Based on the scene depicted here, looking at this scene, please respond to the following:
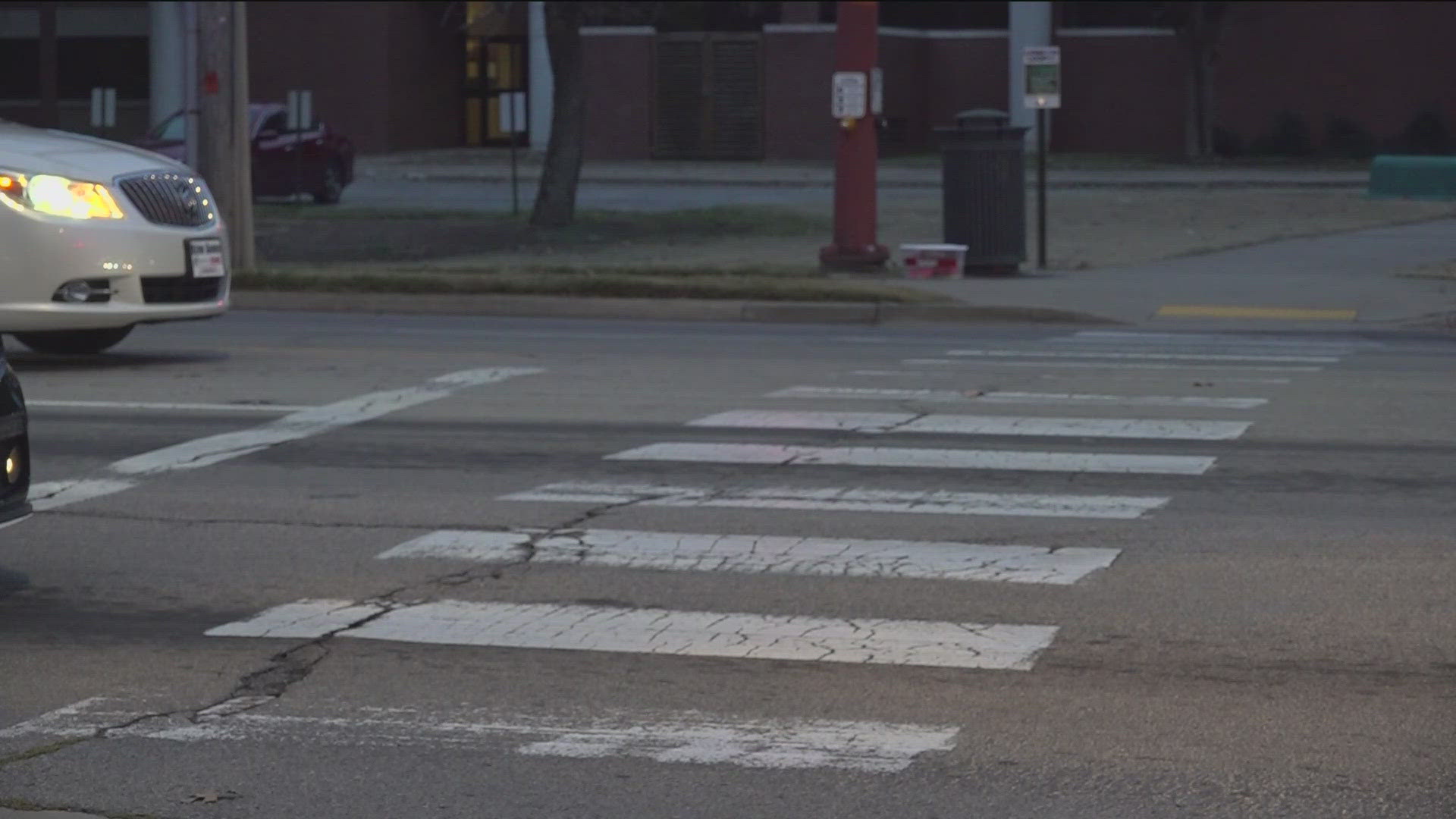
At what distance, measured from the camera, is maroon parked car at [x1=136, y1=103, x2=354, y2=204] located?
111 feet

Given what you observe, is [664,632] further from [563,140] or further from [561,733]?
[563,140]

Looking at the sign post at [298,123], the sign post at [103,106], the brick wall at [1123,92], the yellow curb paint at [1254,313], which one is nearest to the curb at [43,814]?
the yellow curb paint at [1254,313]

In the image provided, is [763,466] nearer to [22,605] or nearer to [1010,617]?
[1010,617]

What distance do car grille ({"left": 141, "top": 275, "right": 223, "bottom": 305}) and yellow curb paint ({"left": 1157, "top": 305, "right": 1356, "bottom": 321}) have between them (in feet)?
25.8

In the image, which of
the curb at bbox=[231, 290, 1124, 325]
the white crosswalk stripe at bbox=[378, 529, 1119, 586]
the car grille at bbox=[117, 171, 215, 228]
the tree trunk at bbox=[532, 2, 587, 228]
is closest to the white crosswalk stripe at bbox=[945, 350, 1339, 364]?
the curb at bbox=[231, 290, 1124, 325]

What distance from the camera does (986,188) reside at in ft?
66.0

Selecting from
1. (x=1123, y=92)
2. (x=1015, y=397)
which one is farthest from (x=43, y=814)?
(x=1123, y=92)

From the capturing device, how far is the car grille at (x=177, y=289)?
12812 millimetres

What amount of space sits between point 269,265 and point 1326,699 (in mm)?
17538

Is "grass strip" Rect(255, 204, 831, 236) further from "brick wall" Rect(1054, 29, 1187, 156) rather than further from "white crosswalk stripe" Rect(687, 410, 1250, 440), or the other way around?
"brick wall" Rect(1054, 29, 1187, 156)

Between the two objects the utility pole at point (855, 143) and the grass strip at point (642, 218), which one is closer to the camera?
the utility pole at point (855, 143)

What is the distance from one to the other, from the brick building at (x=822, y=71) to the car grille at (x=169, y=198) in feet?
108

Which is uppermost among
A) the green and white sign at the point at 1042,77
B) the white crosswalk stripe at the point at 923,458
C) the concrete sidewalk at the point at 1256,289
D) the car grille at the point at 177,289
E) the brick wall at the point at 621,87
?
the brick wall at the point at 621,87

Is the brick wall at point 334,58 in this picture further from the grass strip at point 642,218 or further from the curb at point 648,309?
the curb at point 648,309
